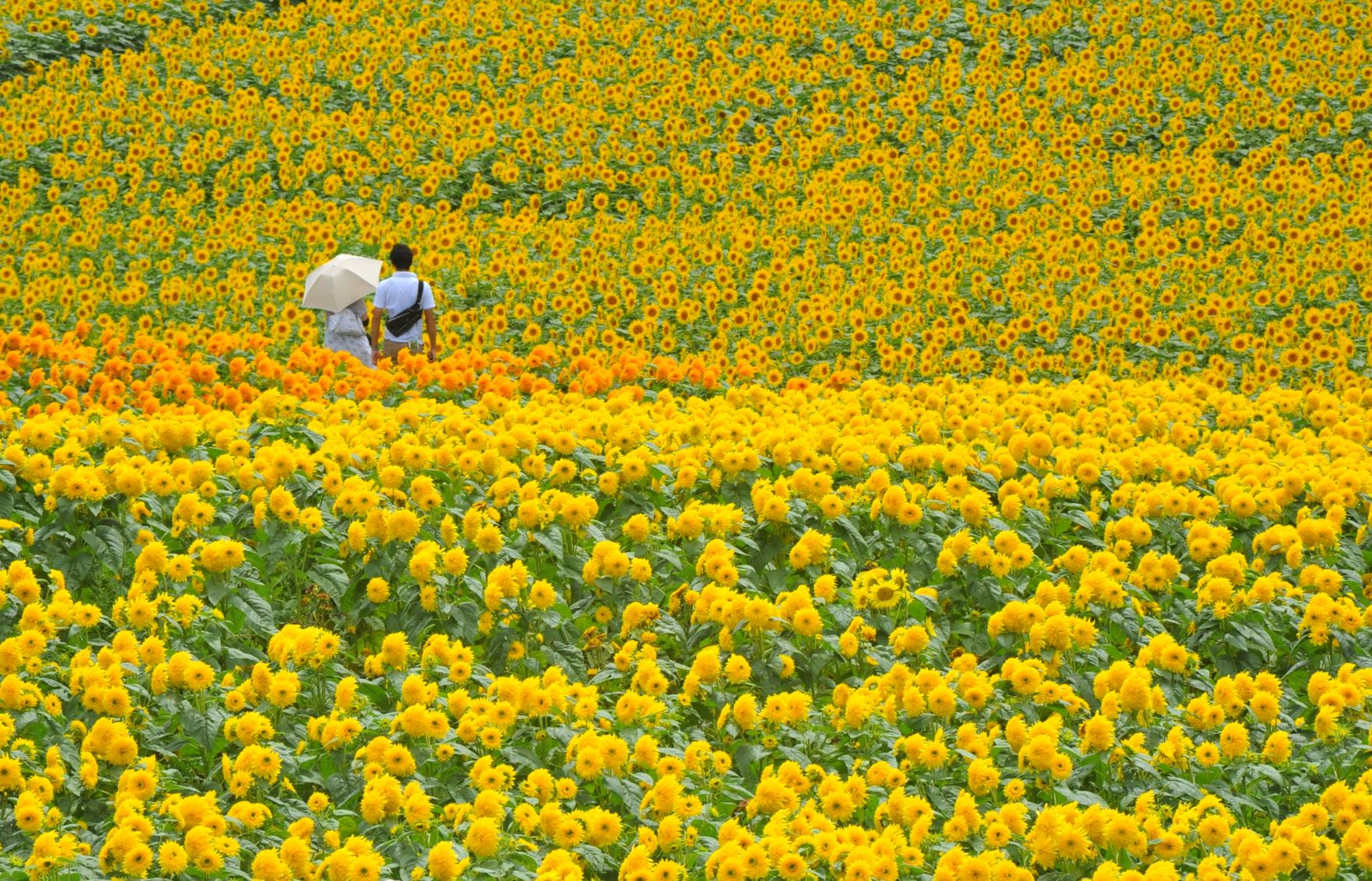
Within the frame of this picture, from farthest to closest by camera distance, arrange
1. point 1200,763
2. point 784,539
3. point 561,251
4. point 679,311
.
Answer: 1. point 561,251
2. point 679,311
3. point 784,539
4. point 1200,763

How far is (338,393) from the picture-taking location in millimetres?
9398

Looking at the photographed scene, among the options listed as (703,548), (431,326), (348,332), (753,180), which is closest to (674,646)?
(703,548)

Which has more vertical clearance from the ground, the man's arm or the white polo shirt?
the white polo shirt

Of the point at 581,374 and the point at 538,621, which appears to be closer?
the point at 538,621

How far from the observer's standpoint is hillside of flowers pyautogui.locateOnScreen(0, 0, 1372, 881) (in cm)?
455

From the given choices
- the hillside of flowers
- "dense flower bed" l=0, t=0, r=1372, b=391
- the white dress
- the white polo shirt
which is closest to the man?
the white polo shirt

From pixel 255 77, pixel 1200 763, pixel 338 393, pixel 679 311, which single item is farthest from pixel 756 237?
pixel 1200 763

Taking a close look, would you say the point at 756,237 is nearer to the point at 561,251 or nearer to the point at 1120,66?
the point at 561,251

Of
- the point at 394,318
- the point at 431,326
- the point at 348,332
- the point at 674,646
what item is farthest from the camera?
the point at 348,332

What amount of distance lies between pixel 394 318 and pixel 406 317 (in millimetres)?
96

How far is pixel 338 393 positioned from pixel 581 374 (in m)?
1.51

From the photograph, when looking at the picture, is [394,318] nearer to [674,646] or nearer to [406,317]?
[406,317]

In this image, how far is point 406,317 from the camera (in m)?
11.2

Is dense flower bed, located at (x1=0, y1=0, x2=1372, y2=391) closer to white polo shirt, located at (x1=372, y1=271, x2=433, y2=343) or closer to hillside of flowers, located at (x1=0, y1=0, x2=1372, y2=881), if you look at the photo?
hillside of flowers, located at (x1=0, y1=0, x2=1372, y2=881)
